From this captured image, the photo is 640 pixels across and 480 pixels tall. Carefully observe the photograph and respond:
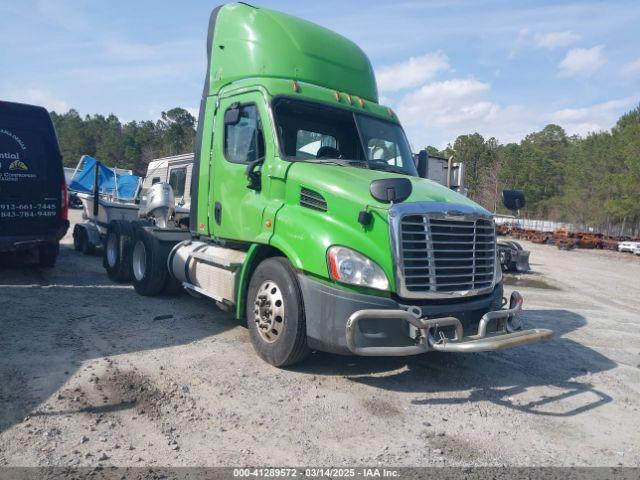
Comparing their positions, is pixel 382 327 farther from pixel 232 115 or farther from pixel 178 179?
pixel 178 179

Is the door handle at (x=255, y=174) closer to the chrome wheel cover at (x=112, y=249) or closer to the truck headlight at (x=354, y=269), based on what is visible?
the truck headlight at (x=354, y=269)

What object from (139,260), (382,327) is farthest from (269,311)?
(139,260)

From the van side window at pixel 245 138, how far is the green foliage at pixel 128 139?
6104 centimetres

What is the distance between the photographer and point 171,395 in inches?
167

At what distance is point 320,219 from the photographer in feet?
15.2

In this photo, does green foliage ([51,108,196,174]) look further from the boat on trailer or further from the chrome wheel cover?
the chrome wheel cover

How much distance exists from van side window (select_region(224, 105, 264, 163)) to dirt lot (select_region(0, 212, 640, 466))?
7.22 feet

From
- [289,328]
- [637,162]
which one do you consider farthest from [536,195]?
[289,328]

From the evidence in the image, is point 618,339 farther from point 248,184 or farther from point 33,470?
point 33,470

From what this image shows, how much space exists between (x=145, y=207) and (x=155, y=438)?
19.9 feet

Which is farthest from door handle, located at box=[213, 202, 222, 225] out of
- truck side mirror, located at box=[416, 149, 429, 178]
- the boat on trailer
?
the boat on trailer

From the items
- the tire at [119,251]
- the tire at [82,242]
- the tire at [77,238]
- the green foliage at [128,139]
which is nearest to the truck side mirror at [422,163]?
the tire at [119,251]

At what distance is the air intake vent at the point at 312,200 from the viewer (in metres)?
4.77

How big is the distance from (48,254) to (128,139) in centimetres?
7156
